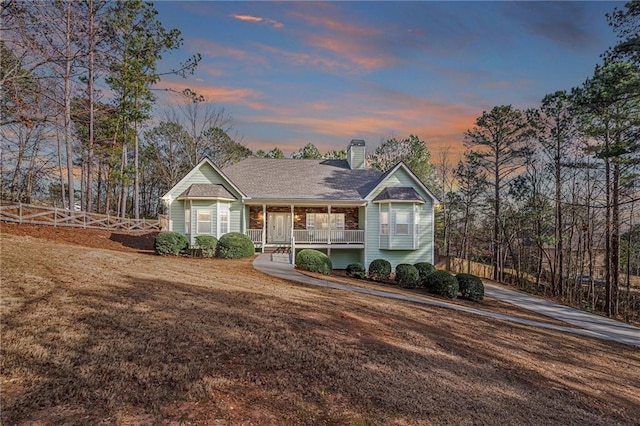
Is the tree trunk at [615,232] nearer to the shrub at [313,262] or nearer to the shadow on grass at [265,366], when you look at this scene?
the shadow on grass at [265,366]

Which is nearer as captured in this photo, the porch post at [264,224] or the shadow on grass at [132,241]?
the shadow on grass at [132,241]

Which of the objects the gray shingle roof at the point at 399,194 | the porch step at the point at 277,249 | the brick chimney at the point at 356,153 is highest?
the brick chimney at the point at 356,153

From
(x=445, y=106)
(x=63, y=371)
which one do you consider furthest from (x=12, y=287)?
(x=445, y=106)

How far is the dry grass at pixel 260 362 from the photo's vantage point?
3344mm

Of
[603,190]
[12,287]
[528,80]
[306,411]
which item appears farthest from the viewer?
[603,190]

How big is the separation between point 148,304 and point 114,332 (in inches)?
64.3

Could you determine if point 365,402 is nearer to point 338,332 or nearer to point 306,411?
point 306,411

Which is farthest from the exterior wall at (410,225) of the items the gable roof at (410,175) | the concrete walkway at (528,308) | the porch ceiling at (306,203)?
the concrete walkway at (528,308)

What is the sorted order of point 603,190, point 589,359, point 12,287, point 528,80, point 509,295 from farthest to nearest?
1. point 603,190
2. point 509,295
3. point 528,80
4. point 589,359
5. point 12,287

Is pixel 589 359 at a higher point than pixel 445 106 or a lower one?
lower

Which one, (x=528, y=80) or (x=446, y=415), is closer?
(x=446, y=415)

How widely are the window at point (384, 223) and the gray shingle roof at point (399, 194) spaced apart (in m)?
1.00

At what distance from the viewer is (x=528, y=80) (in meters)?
17.1

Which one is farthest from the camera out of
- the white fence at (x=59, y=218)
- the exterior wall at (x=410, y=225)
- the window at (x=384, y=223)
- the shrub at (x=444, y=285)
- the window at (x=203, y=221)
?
the exterior wall at (x=410, y=225)
